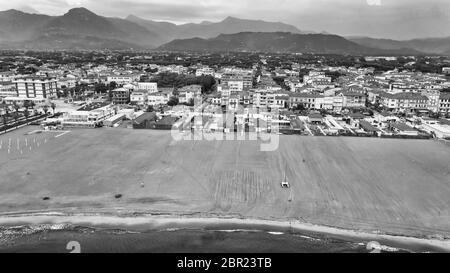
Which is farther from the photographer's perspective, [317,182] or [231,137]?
[231,137]

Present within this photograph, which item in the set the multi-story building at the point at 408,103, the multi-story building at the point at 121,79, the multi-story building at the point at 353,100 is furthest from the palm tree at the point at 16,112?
the multi-story building at the point at 408,103

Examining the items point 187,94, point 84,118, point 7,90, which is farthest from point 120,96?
point 7,90

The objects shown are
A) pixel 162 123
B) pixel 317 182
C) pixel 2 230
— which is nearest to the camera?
pixel 2 230

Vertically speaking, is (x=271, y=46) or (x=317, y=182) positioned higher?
(x=271, y=46)

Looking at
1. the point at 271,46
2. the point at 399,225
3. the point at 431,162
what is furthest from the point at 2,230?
the point at 271,46

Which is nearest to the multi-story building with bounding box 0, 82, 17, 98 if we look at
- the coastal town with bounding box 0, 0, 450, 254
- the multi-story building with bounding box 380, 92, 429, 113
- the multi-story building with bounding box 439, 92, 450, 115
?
the coastal town with bounding box 0, 0, 450, 254

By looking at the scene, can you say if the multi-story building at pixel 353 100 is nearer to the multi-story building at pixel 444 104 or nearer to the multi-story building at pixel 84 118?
the multi-story building at pixel 444 104
